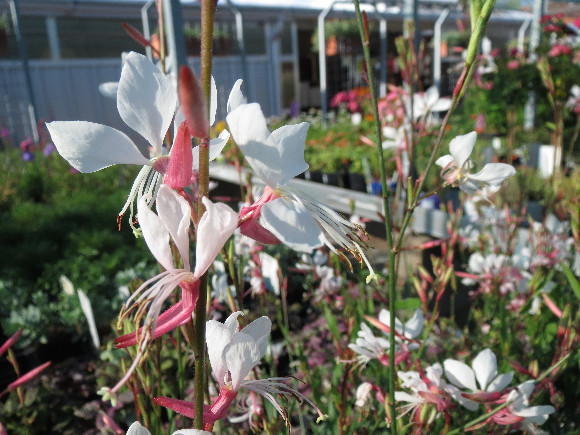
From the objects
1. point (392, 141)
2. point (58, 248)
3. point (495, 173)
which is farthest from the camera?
point (58, 248)

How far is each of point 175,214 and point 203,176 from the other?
0.13ft

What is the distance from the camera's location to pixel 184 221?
1.37 feet

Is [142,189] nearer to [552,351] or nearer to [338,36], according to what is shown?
[552,351]

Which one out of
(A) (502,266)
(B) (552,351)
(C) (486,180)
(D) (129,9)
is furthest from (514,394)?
(D) (129,9)

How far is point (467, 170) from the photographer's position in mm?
862

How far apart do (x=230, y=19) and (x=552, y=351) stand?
8.16m

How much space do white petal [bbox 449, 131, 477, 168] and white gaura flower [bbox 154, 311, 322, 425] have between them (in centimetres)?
47

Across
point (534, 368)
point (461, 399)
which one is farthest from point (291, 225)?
point (534, 368)

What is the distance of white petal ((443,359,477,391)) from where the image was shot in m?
0.94

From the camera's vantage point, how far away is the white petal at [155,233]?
1.40 feet

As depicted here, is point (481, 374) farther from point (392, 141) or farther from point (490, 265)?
point (392, 141)

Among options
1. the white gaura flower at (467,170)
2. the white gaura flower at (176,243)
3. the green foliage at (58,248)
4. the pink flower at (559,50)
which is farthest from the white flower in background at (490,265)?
the pink flower at (559,50)

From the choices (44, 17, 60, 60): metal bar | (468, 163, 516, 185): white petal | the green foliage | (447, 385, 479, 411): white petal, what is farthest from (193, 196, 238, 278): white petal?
(44, 17, 60, 60): metal bar

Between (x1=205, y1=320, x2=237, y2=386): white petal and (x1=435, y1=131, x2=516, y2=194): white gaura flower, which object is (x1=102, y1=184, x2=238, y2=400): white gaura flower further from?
(x1=435, y1=131, x2=516, y2=194): white gaura flower
